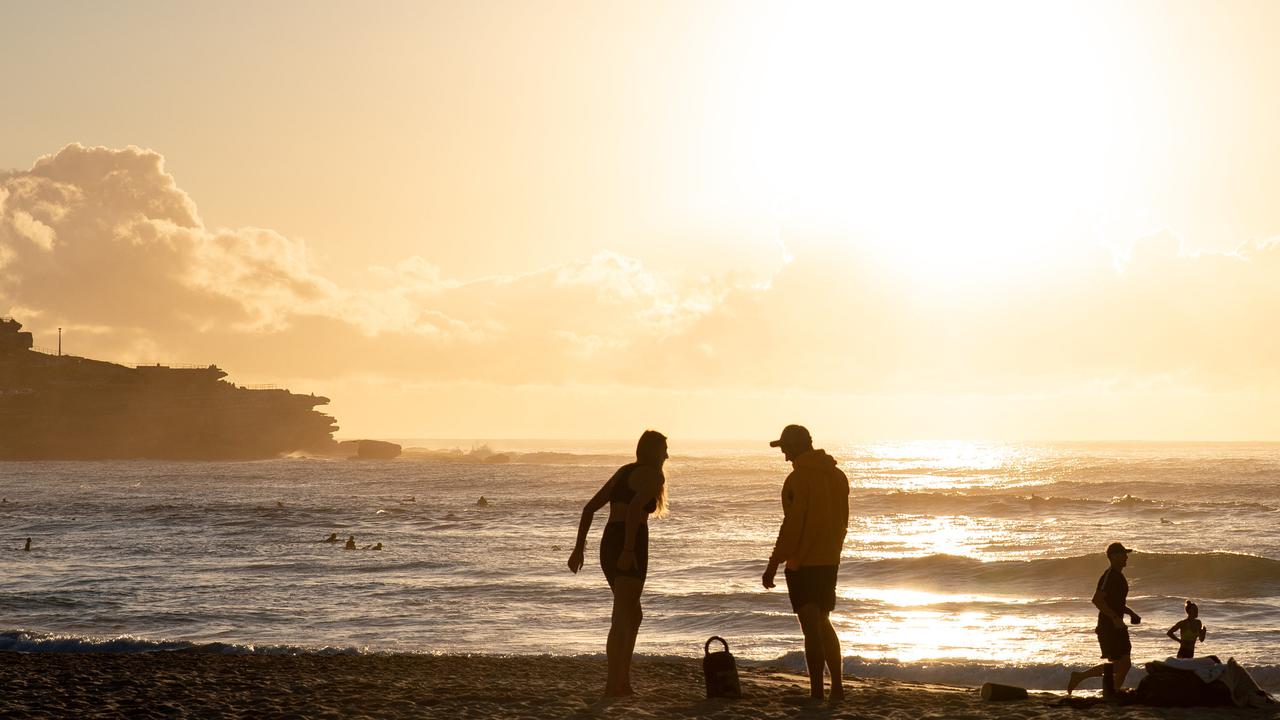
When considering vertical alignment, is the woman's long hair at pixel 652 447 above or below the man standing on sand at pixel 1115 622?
above

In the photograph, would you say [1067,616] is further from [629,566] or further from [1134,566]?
[629,566]

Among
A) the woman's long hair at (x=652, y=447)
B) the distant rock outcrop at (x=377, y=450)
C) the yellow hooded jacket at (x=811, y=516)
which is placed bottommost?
the distant rock outcrop at (x=377, y=450)

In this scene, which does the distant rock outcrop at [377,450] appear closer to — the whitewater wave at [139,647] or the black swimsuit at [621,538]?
the whitewater wave at [139,647]

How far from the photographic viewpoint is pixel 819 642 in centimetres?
889

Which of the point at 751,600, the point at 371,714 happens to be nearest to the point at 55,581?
the point at 751,600

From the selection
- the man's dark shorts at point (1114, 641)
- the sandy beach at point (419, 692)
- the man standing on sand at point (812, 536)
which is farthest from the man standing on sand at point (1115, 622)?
the man standing on sand at point (812, 536)

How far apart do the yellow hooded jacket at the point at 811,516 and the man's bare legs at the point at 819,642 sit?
388 millimetres

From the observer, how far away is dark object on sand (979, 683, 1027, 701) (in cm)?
1005

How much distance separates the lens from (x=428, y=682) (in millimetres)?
10914

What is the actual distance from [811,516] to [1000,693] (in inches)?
115

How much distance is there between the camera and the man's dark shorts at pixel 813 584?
870 cm

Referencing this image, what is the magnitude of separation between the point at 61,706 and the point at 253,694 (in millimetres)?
1489

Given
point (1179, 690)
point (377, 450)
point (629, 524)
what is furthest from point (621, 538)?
point (377, 450)

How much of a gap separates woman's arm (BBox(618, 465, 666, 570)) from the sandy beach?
47.2 inches
